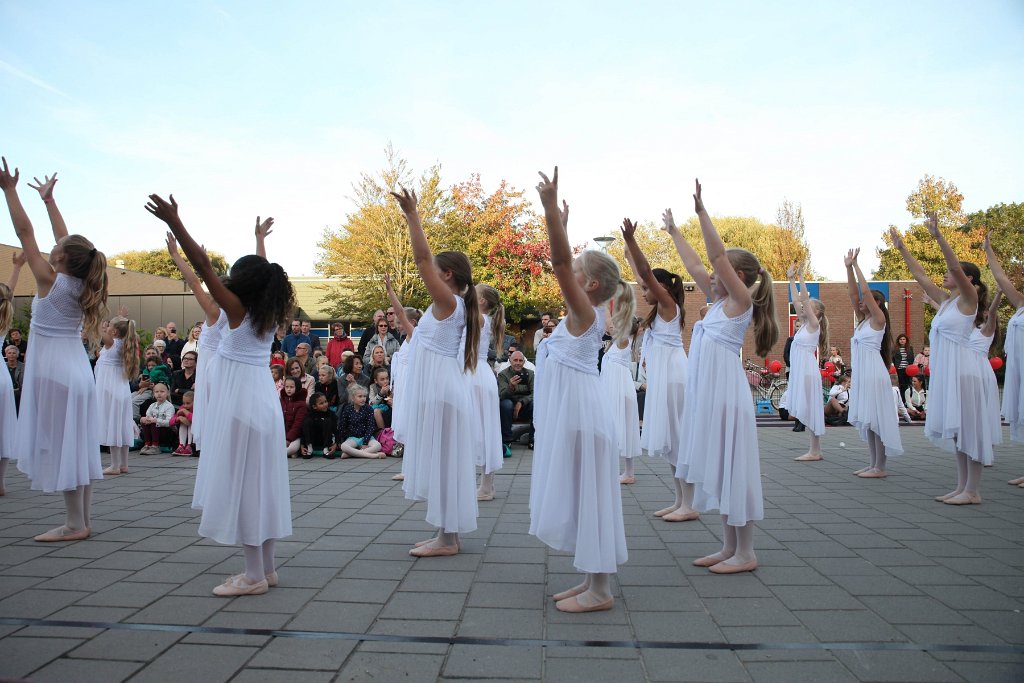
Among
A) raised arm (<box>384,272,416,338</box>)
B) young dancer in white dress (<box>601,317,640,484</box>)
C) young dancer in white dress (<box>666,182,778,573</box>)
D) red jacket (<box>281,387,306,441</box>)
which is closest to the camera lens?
→ young dancer in white dress (<box>666,182,778,573</box>)

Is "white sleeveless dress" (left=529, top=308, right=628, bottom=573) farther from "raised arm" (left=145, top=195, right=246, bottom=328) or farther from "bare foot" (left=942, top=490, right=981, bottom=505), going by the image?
"bare foot" (left=942, top=490, right=981, bottom=505)

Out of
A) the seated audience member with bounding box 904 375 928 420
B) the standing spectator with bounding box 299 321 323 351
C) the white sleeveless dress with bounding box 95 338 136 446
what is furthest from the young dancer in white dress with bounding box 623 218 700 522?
the seated audience member with bounding box 904 375 928 420

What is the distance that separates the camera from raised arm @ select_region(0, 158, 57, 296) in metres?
5.61

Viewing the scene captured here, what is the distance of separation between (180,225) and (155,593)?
7.52ft

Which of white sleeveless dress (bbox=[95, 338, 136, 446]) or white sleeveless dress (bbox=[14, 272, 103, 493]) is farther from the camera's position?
white sleeveless dress (bbox=[95, 338, 136, 446])

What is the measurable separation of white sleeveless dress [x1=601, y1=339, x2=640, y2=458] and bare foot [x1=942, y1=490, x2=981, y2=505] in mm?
3150

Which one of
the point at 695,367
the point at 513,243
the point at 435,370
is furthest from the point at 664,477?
the point at 513,243

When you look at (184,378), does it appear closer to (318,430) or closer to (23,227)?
(318,430)

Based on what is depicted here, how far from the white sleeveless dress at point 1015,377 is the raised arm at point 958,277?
5.16 ft

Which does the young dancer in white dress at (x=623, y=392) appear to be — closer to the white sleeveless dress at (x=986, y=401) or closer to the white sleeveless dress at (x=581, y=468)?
the white sleeveless dress at (x=986, y=401)

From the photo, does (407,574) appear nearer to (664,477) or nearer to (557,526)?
(557,526)

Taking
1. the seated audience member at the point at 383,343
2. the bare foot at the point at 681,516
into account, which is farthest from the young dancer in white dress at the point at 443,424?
the seated audience member at the point at 383,343

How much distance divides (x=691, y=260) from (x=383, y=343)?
8.64m

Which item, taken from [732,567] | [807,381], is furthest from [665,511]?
[807,381]
